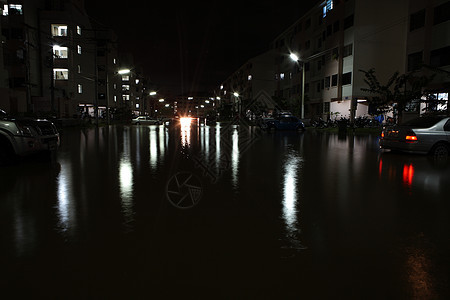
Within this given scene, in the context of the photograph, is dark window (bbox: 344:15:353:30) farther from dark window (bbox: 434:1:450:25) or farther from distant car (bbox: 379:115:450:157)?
distant car (bbox: 379:115:450:157)

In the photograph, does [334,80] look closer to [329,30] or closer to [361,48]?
[361,48]

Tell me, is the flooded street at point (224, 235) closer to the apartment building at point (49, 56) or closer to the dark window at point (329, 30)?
the apartment building at point (49, 56)

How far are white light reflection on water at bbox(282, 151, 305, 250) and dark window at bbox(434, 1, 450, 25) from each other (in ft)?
100

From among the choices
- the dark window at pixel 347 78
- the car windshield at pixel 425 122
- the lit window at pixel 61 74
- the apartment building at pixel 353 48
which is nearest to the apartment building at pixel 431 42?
the apartment building at pixel 353 48

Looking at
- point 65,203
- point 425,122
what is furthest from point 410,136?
point 65,203

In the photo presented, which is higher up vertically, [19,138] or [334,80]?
[334,80]

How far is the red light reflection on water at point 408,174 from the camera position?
931 cm

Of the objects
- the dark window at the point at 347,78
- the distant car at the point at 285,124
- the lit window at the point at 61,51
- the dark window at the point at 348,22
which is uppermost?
the dark window at the point at 348,22

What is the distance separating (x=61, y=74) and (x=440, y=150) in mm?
54579

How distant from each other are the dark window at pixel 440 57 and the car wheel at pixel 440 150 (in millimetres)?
23676

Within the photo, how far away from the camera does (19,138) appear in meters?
10.8

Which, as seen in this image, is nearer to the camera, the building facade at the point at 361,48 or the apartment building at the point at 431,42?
the apartment building at the point at 431,42

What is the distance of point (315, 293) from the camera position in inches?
134

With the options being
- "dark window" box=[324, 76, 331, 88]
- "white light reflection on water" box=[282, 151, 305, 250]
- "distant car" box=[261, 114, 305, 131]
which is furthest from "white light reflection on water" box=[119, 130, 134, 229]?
"dark window" box=[324, 76, 331, 88]
